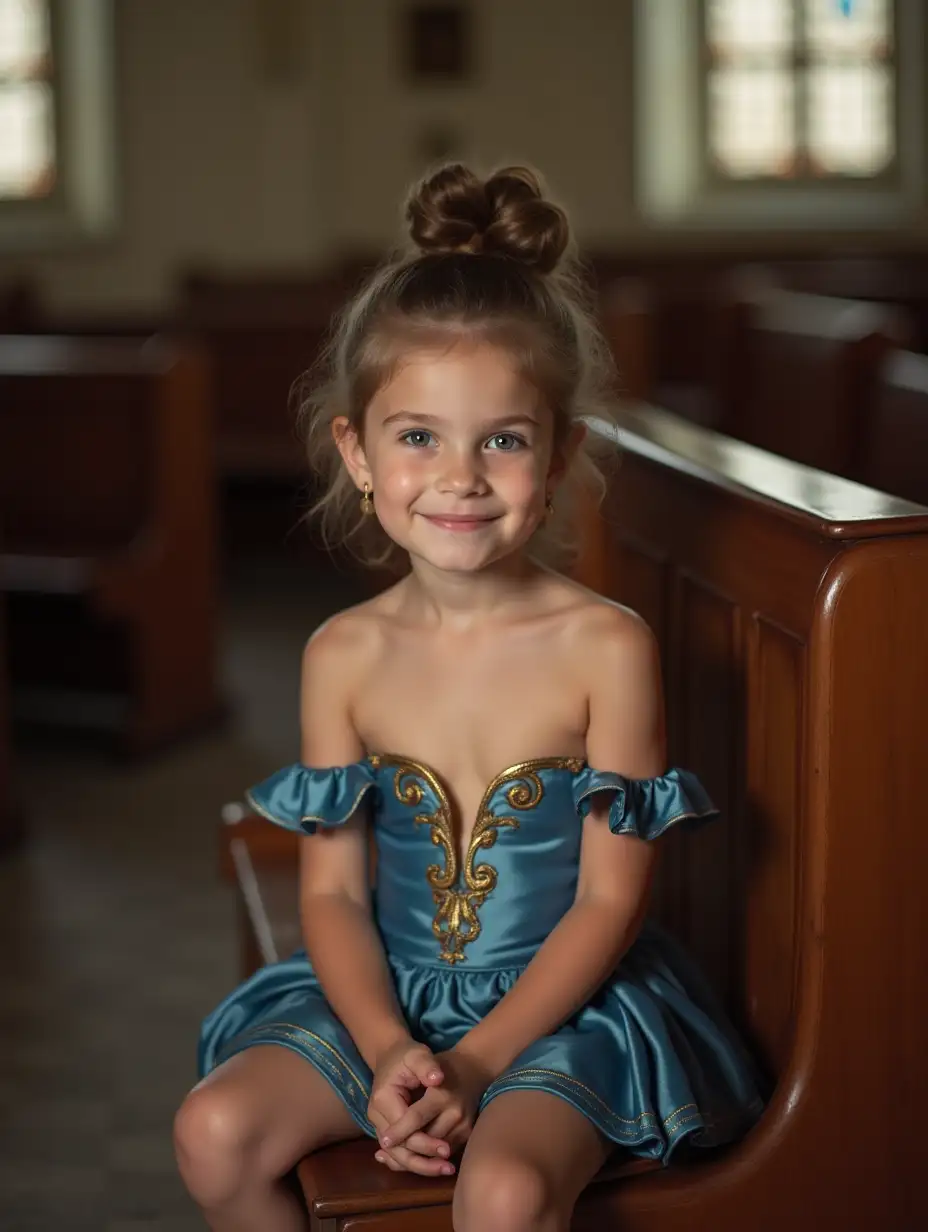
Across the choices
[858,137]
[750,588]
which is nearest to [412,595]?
[750,588]

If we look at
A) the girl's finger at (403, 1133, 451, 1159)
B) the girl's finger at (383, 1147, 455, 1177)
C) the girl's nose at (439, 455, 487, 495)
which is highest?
the girl's nose at (439, 455, 487, 495)

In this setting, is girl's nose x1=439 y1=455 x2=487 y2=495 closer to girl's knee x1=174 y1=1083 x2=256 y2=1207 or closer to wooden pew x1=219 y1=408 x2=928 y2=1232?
wooden pew x1=219 y1=408 x2=928 y2=1232

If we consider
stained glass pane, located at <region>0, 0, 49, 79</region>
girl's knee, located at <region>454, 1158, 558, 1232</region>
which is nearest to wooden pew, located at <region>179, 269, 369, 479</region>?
stained glass pane, located at <region>0, 0, 49, 79</region>

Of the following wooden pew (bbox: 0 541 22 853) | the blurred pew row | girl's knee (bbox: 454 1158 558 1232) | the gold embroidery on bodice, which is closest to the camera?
girl's knee (bbox: 454 1158 558 1232)

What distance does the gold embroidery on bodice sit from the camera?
5.88 ft

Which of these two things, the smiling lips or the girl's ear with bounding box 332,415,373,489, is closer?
the smiling lips

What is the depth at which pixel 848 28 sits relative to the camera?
1169 cm

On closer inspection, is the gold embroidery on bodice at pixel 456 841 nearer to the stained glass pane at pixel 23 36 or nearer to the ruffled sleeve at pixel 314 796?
the ruffled sleeve at pixel 314 796

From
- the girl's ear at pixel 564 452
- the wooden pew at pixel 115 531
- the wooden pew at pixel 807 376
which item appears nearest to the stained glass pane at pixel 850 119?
the wooden pew at pixel 807 376

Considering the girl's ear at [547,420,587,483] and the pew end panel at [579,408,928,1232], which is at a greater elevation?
the girl's ear at [547,420,587,483]

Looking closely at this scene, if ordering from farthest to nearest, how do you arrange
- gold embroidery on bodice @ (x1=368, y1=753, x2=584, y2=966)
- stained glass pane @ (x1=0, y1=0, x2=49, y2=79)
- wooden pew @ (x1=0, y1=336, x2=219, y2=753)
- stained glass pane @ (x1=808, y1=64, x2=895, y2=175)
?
stained glass pane @ (x1=808, y1=64, x2=895, y2=175)
stained glass pane @ (x1=0, y1=0, x2=49, y2=79)
wooden pew @ (x1=0, y1=336, x2=219, y2=753)
gold embroidery on bodice @ (x1=368, y1=753, x2=584, y2=966)

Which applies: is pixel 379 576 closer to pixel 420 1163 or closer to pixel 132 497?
pixel 132 497

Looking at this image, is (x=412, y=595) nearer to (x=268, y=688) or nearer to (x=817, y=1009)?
(x=817, y=1009)

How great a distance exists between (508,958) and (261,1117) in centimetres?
31
